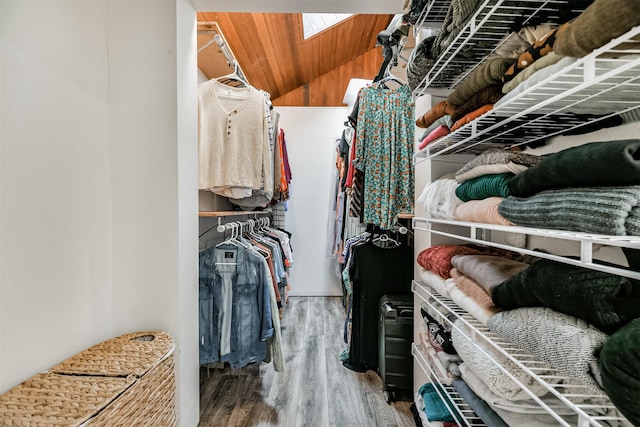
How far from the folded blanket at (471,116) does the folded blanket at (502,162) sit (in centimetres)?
11

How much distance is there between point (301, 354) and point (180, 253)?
156cm

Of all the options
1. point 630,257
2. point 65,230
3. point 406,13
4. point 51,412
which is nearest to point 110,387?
point 51,412

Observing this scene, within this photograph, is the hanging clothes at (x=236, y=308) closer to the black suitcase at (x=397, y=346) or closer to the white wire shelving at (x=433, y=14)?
the black suitcase at (x=397, y=346)

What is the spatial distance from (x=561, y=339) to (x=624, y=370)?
13cm

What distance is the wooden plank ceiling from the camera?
7.57 feet

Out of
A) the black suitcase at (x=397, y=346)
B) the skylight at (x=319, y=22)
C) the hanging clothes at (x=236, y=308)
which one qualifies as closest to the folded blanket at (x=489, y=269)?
the black suitcase at (x=397, y=346)

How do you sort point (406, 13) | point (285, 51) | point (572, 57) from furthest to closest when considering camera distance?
point (285, 51) < point (406, 13) < point (572, 57)

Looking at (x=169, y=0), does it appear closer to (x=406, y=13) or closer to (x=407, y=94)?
(x=406, y=13)

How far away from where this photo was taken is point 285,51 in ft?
9.99

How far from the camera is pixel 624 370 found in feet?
1.45

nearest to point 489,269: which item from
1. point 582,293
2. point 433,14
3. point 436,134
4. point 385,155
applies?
point 582,293

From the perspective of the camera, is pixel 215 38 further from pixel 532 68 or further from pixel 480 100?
pixel 532 68

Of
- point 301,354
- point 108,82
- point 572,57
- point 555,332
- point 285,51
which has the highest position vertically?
point 285,51

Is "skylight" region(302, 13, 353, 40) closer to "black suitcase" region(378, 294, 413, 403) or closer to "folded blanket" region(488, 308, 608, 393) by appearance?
"black suitcase" region(378, 294, 413, 403)
